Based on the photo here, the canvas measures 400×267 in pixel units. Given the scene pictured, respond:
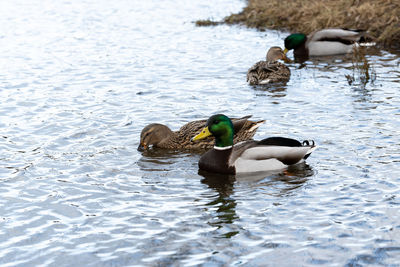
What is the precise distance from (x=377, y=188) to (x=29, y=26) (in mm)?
19090

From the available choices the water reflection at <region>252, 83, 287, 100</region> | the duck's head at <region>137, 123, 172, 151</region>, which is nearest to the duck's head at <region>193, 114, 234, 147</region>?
the duck's head at <region>137, 123, 172, 151</region>

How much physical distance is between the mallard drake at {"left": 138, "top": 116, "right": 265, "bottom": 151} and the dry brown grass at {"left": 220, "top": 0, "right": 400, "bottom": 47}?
31.1 feet

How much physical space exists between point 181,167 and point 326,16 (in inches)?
492

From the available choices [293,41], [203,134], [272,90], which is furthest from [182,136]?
[293,41]

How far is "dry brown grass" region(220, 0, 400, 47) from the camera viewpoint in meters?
19.5

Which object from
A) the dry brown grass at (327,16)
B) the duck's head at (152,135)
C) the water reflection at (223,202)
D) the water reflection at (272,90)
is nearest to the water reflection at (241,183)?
the water reflection at (223,202)

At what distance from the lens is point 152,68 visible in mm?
17719

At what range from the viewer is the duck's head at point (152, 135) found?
11.2 metres

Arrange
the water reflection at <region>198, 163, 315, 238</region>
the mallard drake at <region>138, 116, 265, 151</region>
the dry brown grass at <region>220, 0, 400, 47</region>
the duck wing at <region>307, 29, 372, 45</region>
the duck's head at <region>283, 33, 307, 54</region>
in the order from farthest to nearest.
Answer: the dry brown grass at <region>220, 0, 400, 47</region> → the duck's head at <region>283, 33, 307, 54</region> → the duck wing at <region>307, 29, 372, 45</region> → the mallard drake at <region>138, 116, 265, 151</region> → the water reflection at <region>198, 163, 315, 238</region>

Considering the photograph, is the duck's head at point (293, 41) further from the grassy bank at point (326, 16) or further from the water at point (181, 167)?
the grassy bank at point (326, 16)

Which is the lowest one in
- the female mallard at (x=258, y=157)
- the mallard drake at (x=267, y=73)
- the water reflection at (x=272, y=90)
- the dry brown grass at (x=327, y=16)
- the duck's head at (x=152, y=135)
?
the female mallard at (x=258, y=157)

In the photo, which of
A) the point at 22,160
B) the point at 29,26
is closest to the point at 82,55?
the point at 29,26

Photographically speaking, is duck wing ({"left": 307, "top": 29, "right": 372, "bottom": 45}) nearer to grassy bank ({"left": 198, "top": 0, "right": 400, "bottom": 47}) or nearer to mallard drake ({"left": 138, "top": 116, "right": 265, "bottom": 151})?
grassy bank ({"left": 198, "top": 0, "right": 400, "bottom": 47})

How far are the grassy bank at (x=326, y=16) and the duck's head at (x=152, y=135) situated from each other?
10031 millimetres
